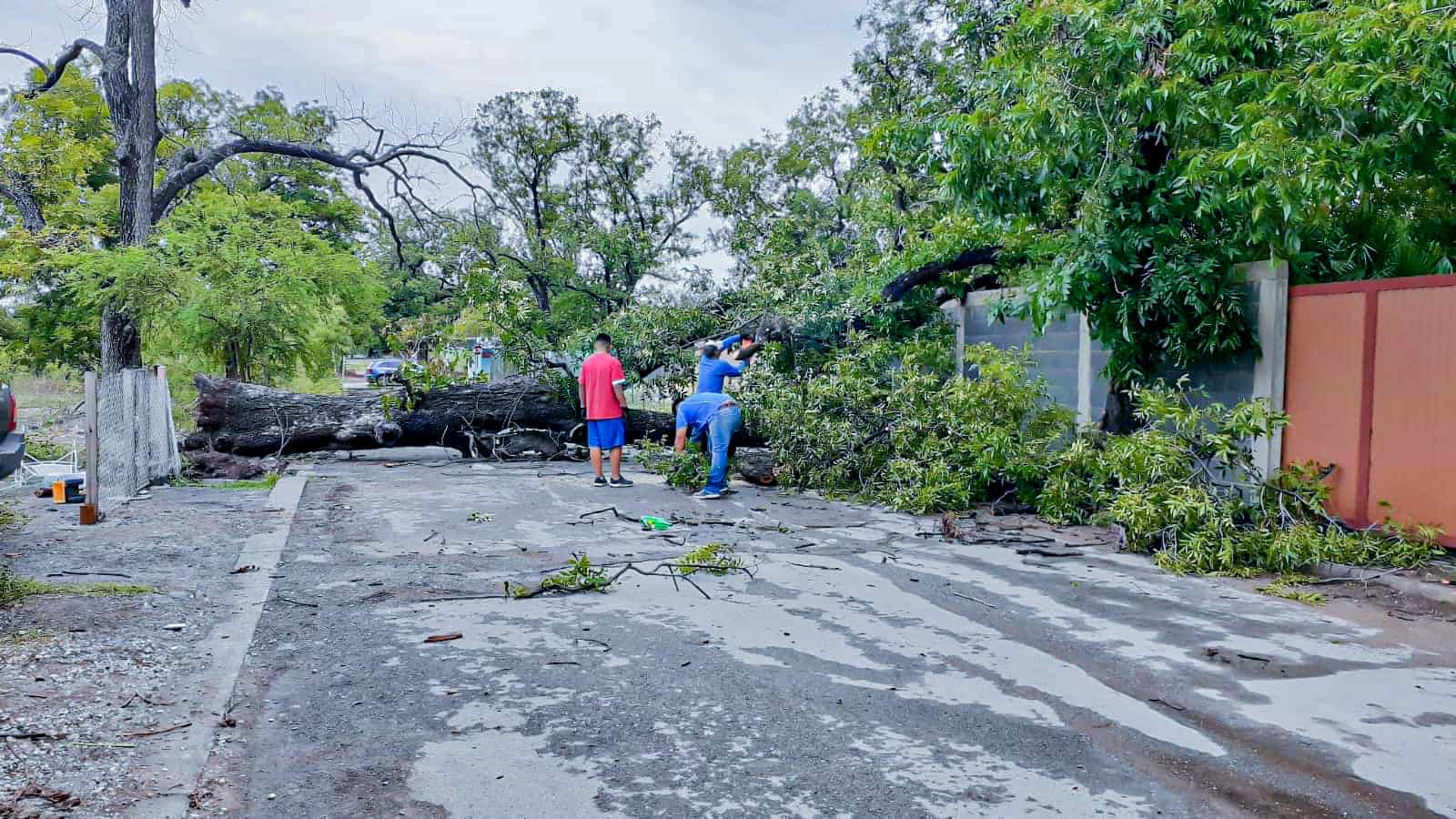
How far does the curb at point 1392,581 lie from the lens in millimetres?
5980

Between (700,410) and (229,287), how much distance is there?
8.29m

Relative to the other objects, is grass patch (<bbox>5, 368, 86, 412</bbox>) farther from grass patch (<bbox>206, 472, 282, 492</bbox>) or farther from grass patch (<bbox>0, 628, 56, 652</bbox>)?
grass patch (<bbox>0, 628, 56, 652</bbox>)

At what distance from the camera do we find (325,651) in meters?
4.85

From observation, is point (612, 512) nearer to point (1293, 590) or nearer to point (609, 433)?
point (609, 433)

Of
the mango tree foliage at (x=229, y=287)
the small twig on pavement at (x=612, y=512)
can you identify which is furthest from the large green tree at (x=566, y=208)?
the small twig on pavement at (x=612, y=512)

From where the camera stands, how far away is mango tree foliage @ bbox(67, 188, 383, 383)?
47.8ft

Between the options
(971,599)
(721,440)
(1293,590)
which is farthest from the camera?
(721,440)

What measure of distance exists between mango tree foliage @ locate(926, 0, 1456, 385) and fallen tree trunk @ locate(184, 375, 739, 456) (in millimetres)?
5355

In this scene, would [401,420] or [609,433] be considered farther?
[401,420]

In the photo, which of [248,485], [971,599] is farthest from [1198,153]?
[248,485]

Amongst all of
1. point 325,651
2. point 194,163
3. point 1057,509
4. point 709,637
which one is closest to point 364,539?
point 325,651

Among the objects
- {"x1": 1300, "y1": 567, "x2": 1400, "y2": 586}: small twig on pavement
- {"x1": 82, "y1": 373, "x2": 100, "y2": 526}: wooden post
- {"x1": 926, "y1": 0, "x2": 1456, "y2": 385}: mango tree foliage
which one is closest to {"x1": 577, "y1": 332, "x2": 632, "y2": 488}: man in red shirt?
{"x1": 926, "y1": 0, "x2": 1456, "y2": 385}: mango tree foliage

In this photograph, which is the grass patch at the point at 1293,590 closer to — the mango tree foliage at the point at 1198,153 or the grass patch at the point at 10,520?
the mango tree foliage at the point at 1198,153

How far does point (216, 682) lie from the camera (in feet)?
14.2
